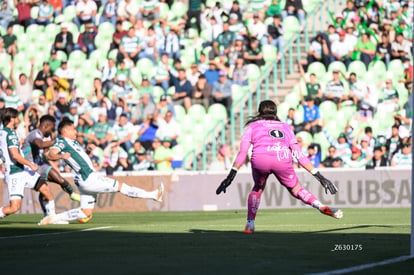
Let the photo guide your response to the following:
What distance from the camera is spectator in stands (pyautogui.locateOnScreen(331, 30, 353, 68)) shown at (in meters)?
27.6

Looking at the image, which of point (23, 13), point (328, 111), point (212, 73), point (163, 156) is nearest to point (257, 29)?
point (212, 73)

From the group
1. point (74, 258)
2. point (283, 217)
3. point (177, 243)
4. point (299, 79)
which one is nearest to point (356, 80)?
point (299, 79)

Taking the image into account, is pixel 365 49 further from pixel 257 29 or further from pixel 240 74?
pixel 240 74

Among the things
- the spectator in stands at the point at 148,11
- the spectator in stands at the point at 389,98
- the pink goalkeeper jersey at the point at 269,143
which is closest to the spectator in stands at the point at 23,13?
the spectator in stands at the point at 148,11

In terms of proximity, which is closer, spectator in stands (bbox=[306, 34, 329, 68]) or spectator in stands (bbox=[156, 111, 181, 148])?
spectator in stands (bbox=[156, 111, 181, 148])

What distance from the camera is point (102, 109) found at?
27.9m

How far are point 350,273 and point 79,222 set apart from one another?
986cm

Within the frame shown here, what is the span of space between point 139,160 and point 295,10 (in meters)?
6.57

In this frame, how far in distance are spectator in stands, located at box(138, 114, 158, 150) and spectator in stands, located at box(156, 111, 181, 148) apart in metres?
0.14

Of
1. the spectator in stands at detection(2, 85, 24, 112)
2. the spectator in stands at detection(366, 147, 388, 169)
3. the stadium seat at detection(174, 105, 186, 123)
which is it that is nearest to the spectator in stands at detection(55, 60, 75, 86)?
the spectator in stands at detection(2, 85, 24, 112)

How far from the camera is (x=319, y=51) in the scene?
2791 cm

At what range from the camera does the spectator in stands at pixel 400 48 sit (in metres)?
27.5

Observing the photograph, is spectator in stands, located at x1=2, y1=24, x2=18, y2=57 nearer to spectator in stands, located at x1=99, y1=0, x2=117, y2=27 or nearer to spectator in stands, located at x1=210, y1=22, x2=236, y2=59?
spectator in stands, located at x1=99, y1=0, x2=117, y2=27

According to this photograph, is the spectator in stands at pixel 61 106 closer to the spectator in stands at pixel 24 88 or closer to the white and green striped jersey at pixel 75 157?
the spectator in stands at pixel 24 88
